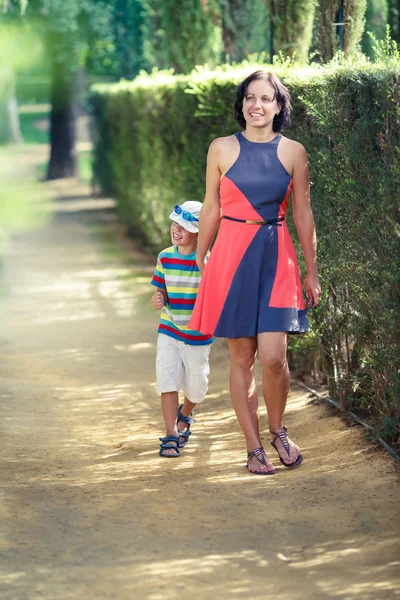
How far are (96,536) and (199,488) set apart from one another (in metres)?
0.80

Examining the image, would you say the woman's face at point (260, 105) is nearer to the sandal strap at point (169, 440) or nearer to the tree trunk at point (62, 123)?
the sandal strap at point (169, 440)

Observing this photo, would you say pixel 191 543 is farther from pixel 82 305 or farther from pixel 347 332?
pixel 82 305

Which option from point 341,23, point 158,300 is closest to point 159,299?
point 158,300

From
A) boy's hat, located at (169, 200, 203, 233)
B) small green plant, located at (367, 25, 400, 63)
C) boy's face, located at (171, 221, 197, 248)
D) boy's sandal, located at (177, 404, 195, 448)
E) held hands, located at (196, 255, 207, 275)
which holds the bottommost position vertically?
boy's sandal, located at (177, 404, 195, 448)

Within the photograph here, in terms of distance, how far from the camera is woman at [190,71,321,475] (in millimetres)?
5180

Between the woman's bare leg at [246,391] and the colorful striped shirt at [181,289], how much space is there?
1.47 feet

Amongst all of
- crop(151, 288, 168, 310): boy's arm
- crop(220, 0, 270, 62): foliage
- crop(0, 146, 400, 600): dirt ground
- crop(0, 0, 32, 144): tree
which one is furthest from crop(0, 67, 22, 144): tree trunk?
crop(151, 288, 168, 310): boy's arm

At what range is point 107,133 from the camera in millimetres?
21484

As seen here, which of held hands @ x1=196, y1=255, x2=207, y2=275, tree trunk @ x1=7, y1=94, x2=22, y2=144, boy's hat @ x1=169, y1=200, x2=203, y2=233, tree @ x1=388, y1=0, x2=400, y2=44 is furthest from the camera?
tree trunk @ x1=7, y1=94, x2=22, y2=144

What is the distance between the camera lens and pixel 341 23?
8.02 m

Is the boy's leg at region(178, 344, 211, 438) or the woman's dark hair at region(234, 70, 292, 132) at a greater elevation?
the woman's dark hair at region(234, 70, 292, 132)

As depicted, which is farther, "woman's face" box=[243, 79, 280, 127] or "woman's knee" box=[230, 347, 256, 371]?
"woman's knee" box=[230, 347, 256, 371]

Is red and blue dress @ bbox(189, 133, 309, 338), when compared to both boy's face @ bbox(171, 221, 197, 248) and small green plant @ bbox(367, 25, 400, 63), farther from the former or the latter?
small green plant @ bbox(367, 25, 400, 63)

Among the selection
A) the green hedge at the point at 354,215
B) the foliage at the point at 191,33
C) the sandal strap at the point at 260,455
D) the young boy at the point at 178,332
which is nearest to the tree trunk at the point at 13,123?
the foliage at the point at 191,33
